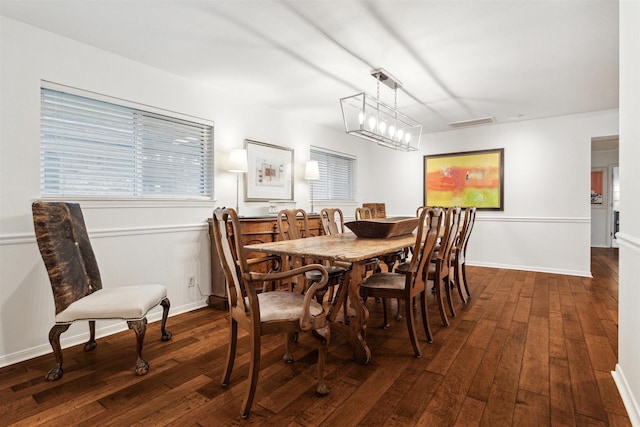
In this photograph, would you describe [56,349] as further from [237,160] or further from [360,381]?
[237,160]

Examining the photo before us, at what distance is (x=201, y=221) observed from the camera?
346cm

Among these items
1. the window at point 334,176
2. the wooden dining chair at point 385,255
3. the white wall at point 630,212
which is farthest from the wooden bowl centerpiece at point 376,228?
the window at point 334,176

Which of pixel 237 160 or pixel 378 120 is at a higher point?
pixel 378 120

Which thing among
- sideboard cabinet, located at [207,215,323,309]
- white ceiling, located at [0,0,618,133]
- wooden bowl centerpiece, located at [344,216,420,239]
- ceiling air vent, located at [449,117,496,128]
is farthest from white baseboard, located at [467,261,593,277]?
sideboard cabinet, located at [207,215,323,309]

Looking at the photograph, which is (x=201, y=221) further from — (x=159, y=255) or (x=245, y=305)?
(x=245, y=305)

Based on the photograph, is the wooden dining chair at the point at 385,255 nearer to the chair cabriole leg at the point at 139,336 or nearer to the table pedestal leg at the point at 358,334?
the table pedestal leg at the point at 358,334

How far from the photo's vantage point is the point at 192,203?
133 inches

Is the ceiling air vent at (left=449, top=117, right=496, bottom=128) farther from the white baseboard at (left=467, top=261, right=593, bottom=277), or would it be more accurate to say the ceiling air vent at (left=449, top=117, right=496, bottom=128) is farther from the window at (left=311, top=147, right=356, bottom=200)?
the white baseboard at (left=467, top=261, right=593, bottom=277)

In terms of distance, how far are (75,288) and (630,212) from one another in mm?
3254

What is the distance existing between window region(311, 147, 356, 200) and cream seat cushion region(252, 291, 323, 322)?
3.27 m

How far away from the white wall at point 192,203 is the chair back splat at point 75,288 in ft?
1.07

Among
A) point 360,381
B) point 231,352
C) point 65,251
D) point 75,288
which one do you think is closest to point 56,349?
point 75,288

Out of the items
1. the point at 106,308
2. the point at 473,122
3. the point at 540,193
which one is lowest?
the point at 106,308

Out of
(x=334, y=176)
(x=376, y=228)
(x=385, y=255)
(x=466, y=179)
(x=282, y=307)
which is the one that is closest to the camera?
(x=282, y=307)
